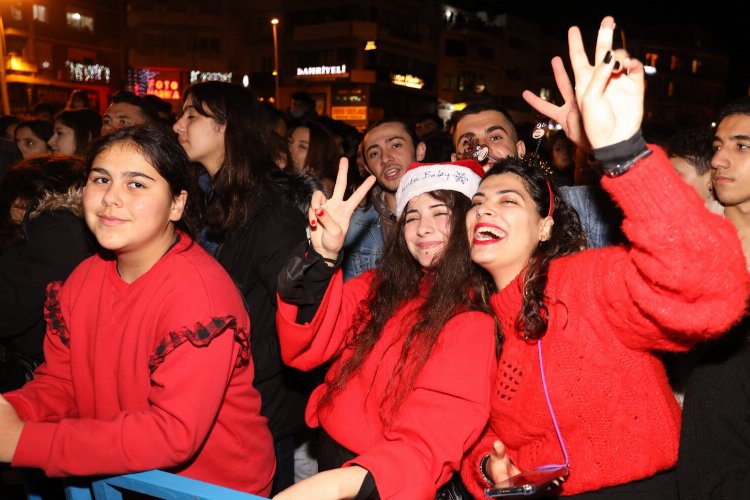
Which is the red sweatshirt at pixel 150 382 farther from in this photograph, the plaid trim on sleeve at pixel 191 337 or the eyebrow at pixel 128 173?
the eyebrow at pixel 128 173

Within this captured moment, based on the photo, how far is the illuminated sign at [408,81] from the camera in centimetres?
3984

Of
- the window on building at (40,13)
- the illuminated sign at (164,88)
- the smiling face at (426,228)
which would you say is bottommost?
the smiling face at (426,228)

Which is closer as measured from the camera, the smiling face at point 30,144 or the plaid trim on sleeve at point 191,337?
the plaid trim on sleeve at point 191,337

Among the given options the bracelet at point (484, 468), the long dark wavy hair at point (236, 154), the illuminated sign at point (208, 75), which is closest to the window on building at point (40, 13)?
the illuminated sign at point (208, 75)

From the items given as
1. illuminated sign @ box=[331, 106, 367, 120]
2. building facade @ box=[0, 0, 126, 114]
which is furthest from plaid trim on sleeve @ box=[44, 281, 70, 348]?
illuminated sign @ box=[331, 106, 367, 120]

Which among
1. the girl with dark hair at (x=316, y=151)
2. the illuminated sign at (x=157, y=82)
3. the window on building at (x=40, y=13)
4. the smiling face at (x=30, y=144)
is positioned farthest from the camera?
the illuminated sign at (x=157, y=82)

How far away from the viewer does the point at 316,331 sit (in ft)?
8.01

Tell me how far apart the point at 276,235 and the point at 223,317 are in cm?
92

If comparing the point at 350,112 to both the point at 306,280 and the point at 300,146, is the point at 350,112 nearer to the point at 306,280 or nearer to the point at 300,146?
the point at 300,146

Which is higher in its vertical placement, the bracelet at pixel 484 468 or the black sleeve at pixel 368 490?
the black sleeve at pixel 368 490

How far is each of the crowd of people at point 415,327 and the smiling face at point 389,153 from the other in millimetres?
1454

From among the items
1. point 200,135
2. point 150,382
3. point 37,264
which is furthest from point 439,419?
point 200,135

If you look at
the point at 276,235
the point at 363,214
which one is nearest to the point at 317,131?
the point at 363,214

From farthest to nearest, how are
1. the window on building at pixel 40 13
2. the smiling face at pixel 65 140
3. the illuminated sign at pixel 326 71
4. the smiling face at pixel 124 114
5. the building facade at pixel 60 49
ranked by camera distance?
the illuminated sign at pixel 326 71
the window on building at pixel 40 13
the building facade at pixel 60 49
the smiling face at pixel 65 140
the smiling face at pixel 124 114
